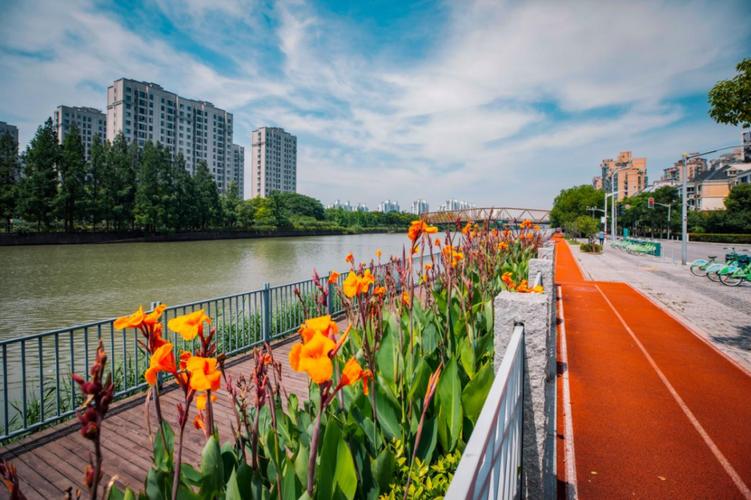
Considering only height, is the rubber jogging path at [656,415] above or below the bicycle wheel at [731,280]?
below

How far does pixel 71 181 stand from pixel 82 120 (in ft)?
222

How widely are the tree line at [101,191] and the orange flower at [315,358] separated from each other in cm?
4219

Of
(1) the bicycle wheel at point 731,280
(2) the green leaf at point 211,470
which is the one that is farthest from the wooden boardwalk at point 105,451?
(1) the bicycle wheel at point 731,280

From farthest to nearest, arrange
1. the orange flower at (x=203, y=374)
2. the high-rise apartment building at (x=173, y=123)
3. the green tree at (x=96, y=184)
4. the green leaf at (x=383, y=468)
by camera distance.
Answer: the high-rise apartment building at (x=173, y=123), the green tree at (x=96, y=184), the green leaf at (x=383, y=468), the orange flower at (x=203, y=374)

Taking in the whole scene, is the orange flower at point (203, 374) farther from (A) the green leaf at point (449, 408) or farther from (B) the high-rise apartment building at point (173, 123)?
(B) the high-rise apartment building at point (173, 123)

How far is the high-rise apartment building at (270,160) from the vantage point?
352 ft

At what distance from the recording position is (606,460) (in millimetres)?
2770

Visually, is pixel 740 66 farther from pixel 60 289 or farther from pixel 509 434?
pixel 60 289

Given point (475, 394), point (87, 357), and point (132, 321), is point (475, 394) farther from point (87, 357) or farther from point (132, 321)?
point (87, 357)

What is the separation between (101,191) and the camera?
36.8 meters

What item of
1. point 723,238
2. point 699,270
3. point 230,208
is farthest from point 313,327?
point 230,208

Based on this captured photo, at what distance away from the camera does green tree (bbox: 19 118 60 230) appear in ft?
107

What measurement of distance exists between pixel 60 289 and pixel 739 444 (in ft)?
56.8

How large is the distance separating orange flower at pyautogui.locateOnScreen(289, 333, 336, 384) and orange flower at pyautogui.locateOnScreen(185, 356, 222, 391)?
0.22 meters
